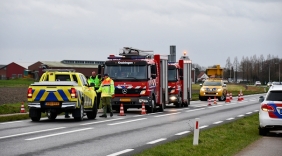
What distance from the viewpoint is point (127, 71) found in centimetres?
3061

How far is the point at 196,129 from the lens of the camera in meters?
14.6

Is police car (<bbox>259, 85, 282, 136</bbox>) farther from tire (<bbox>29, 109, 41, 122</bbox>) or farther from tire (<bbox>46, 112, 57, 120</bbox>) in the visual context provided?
tire (<bbox>46, 112, 57, 120</bbox>)

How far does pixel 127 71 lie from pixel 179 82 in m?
9.04

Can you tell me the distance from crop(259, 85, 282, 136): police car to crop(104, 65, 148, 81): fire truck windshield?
1207cm

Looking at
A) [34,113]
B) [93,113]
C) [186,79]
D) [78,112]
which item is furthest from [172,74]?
[34,113]

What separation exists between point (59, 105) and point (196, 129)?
30.5 feet

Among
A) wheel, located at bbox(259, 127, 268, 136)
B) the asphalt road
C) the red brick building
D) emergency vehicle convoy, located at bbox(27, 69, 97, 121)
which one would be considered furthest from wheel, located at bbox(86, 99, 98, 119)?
the red brick building

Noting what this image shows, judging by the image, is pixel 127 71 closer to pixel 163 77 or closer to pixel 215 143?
pixel 163 77

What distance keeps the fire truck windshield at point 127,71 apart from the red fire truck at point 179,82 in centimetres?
774

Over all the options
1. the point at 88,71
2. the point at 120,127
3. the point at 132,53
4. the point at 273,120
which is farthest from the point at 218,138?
the point at 88,71

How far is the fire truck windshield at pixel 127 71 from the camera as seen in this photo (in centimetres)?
3050

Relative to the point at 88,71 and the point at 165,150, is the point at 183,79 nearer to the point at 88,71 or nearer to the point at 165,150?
the point at 165,150

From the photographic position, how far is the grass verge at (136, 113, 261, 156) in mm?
13430

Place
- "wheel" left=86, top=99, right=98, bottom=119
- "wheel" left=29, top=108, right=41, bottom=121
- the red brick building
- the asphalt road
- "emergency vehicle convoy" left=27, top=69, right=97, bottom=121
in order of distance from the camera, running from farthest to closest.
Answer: the red brick building < "wheel" left=86, top=99, right=98, bottom=119 < "wheel" left=29, top=108, right=41, bottom=121 < "emergency vehicle convoy" left=27, top=69, right=97, bottom=121 < the asphalt road
